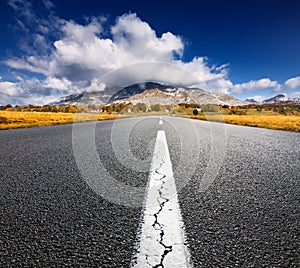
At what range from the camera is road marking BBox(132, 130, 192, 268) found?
126 centimetres

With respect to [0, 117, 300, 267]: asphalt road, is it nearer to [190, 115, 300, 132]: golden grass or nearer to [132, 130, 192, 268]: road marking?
[132, 130, 192, 268]: road marking

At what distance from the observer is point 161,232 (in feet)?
5.12

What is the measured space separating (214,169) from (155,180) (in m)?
0.96

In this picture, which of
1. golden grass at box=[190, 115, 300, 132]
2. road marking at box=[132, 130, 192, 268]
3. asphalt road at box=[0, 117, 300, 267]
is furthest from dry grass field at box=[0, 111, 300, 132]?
road marking at box=[132, 130, 192, 268]

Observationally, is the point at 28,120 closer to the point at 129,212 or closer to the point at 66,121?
the point at 66,121

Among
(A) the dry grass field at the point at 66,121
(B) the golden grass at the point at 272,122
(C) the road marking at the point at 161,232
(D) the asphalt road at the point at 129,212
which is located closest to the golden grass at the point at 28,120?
(A) the dry grass field at the point at 66,121

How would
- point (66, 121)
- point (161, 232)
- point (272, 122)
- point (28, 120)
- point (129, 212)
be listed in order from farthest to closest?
point (66, 121), point (28, 120), point (272, 122), point (129, 212), point (161, 232)

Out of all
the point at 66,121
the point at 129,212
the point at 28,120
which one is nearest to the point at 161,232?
the point at 129,212

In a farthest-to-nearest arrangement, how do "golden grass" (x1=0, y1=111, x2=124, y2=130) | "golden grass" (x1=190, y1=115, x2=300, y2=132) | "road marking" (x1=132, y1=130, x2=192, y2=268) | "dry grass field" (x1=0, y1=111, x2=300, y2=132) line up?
"golden grass" (x1=0, y1=111, x2=124, y2=130) → "dry grass field" (x1=0, y1=111, x2=300, y2=132) → "golden grass" (x1=190, y1=115, x2=300, y2=132) → "road marking" (x1=132, y1=130, x2=192, y2=268)

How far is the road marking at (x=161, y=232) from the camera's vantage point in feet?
4.15

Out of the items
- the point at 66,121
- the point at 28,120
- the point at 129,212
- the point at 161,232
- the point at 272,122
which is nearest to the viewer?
the point at 161,232

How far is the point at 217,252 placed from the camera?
1.34 m

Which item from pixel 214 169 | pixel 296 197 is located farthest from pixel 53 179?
pixel 296 197

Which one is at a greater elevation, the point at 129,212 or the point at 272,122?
the point at 129,212
